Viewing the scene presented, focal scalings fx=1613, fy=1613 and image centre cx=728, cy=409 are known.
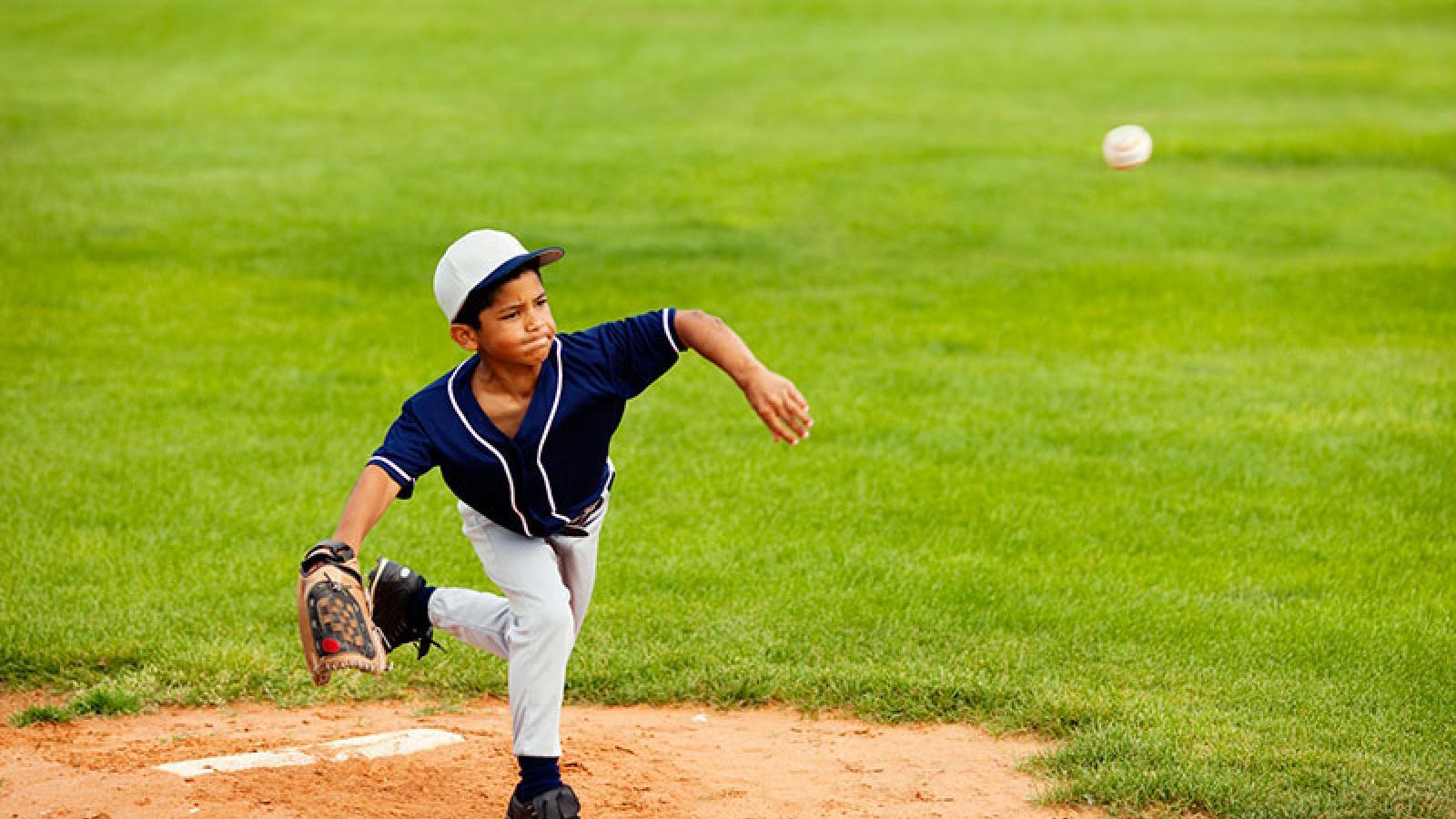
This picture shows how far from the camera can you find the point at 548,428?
5211mm

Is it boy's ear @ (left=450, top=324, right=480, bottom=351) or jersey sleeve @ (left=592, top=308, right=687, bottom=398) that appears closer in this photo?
boy's ear @ (left=450, top=324, right=480, bottom=351)

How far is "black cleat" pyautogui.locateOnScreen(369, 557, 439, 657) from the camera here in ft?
18.6

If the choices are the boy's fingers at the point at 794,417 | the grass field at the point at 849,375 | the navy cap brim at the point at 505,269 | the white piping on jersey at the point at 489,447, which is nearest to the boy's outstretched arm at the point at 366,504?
the white piping on jersey at the point at 489,447

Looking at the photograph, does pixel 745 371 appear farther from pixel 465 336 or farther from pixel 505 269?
pixel 465 336

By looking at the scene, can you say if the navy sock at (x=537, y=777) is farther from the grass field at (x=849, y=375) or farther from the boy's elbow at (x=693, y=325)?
the grass field at (x=849, y=375)

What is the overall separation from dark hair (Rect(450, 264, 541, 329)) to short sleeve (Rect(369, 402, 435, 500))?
0.34 m

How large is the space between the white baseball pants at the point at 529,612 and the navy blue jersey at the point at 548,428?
4.1 inches

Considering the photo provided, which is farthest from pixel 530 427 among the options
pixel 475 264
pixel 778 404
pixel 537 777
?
pixel 537 777

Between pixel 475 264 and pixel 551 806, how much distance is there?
1.74 meters

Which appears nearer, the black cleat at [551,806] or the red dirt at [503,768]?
the black cleat at [551,806]

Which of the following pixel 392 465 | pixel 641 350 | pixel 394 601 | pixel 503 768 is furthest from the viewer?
pixel 503 768

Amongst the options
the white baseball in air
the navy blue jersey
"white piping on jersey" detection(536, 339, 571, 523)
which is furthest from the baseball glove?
the white baseball in air

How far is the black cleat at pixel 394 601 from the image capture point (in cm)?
567

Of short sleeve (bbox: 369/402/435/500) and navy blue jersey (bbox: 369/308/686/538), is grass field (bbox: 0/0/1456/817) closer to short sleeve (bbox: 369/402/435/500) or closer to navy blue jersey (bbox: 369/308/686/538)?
navy blue jersey (bbox: 369/308/686/538)
